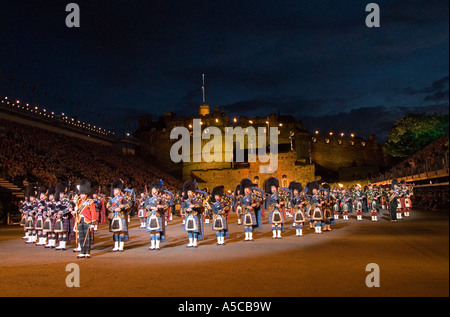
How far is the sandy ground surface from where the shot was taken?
6617 millimetres

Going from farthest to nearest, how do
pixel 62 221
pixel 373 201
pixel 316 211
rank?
pixel 373 201 < pixel 316 211 < pixel 62 221

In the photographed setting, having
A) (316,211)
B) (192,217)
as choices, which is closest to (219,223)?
(192,217)

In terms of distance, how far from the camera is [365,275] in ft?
24.8

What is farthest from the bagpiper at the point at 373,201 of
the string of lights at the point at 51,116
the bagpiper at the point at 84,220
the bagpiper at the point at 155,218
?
the string of lights at the point at 51,116

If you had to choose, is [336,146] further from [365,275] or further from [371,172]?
[365,275]

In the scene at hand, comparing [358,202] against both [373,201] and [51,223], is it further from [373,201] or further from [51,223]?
[51,223]

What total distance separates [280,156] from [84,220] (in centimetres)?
5488

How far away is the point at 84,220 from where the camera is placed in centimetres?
1134

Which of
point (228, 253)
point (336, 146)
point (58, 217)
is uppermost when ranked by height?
point (336, 146)

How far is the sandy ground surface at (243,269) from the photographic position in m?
6.62

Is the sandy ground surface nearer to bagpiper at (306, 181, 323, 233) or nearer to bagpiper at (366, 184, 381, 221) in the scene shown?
bagpiper at (306, 181, 323, 233)

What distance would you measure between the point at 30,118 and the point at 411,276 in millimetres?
46229

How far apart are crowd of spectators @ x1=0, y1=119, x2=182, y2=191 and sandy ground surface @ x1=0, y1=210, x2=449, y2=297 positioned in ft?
56.6
